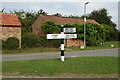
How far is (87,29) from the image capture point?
96.5 feet

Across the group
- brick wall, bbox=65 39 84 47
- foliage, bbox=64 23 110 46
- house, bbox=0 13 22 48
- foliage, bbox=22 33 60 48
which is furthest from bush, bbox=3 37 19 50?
foliage, bbox=64 23 110 46

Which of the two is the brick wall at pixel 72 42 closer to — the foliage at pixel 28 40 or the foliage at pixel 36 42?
the foliage at pixel 36 42

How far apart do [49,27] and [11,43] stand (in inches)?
330

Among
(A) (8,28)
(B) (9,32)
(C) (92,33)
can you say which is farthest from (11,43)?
(C) (92,33)

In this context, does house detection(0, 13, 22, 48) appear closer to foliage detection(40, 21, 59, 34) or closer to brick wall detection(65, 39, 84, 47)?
foliage detection(40, 21, 59, 34)

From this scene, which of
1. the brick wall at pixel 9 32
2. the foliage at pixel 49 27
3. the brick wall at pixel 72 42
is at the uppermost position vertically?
the foliage at pixel 49 27

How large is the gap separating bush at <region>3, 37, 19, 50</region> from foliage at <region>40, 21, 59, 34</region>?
7263 mm

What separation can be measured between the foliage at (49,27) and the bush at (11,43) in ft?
23.8

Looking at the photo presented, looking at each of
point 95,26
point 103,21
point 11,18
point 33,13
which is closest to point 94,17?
point 103,21

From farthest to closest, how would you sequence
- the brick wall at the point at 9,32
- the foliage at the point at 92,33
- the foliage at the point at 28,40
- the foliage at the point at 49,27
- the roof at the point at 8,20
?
the foliage at the point at 92,33
the foliage at the point at 49,27
the foliage at the point at 28,40
the roof at the point at 8,20
the brick wall at the point at 9,32

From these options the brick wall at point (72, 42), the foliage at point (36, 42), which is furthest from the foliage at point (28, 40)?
the brick wall at point (72, 42)

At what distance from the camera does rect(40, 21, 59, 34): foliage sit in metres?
27.2

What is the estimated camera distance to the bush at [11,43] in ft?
65.9

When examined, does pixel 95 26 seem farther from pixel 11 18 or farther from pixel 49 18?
pixel 11 18
